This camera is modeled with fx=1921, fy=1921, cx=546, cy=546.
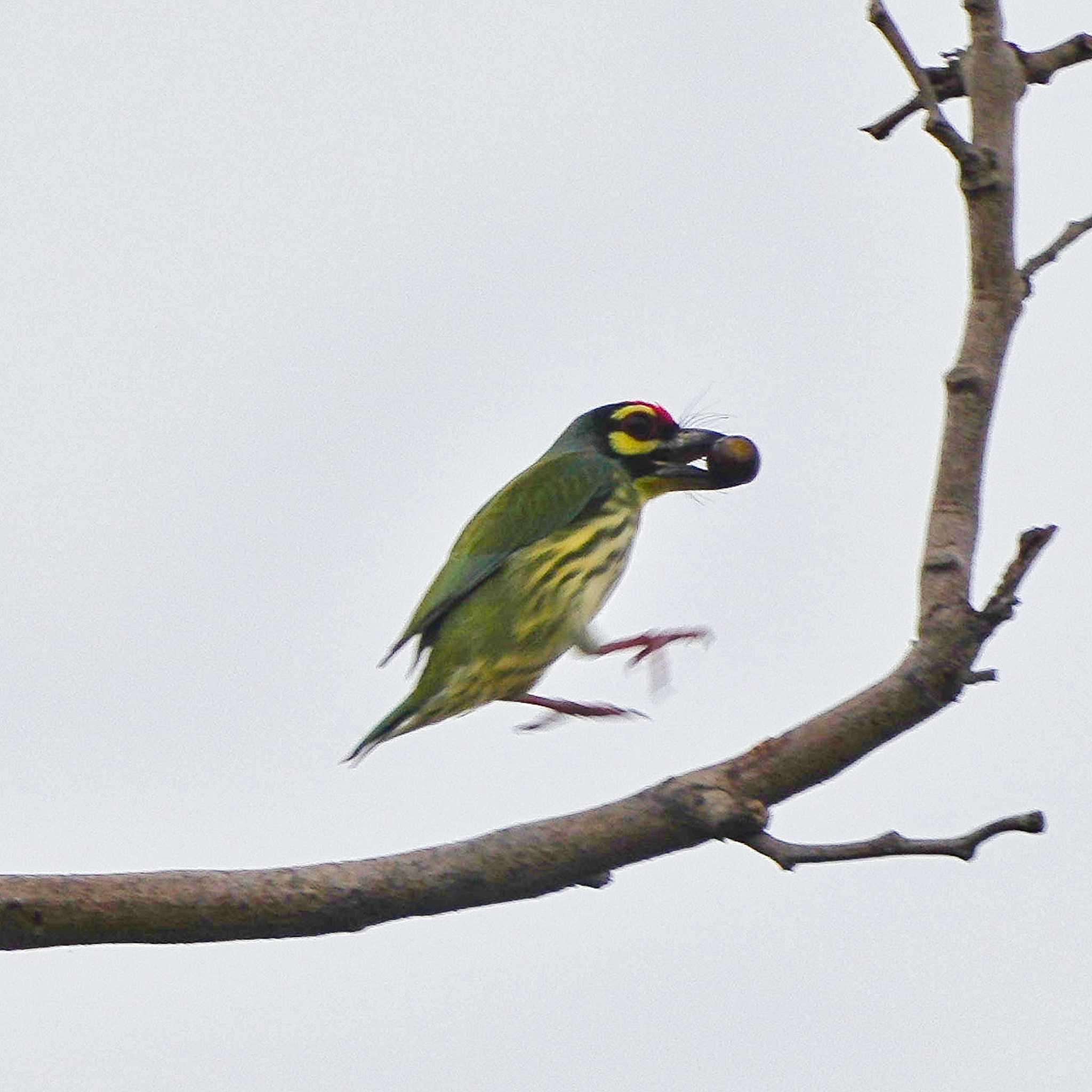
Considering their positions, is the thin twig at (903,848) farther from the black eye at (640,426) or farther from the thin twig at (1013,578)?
the black eye at (640,426)

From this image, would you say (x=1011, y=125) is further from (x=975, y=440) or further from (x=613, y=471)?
(x=613, y=471)

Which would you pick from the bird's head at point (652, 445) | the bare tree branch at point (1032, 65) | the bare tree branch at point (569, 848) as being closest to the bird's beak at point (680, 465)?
the bird's head at point (652, 445)

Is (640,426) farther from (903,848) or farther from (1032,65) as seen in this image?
(903,848)

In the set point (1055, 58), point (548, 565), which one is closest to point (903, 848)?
point (1055, 58)

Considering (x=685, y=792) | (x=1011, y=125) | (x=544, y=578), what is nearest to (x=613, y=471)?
(x=544, y=578)

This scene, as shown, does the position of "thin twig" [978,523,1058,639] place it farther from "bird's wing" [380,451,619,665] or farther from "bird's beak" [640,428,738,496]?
"bird's beak" [640,428,738,496]

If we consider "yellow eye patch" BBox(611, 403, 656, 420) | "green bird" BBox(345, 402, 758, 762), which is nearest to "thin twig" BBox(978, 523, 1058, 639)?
"green bird" BBox(345, 402, 758, 762)
